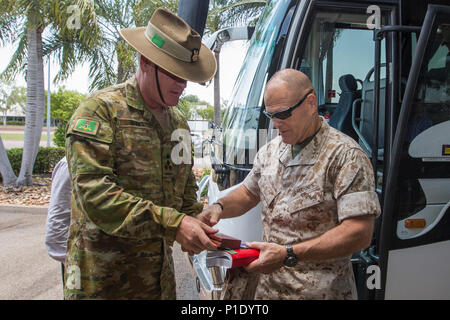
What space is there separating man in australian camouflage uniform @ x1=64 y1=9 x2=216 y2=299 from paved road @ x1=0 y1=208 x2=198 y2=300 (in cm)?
114

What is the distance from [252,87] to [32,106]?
769 centimetres

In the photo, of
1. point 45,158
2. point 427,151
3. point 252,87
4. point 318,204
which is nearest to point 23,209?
point 45,158

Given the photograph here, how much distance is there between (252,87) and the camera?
2631 mm

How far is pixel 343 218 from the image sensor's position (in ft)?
4.57

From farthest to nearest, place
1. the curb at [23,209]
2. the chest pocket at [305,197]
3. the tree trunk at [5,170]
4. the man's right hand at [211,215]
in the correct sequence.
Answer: the tree trunk at [5,170] → the curb at [23,209] → the man's right hand at [211,215] → the chest pocket at [305,197]

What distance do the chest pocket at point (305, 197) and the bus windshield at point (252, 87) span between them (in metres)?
0.88

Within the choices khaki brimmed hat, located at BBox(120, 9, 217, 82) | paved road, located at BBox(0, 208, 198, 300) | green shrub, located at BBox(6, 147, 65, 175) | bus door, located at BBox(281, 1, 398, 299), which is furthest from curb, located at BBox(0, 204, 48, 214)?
khaki brimmed hat, located at BBox(120, 9, 217, 82)

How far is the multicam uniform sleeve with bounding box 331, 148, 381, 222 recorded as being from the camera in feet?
4.51

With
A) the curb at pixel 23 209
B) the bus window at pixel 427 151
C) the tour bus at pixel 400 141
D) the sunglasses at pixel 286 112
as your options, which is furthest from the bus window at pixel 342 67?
the curb at pixel 23 209

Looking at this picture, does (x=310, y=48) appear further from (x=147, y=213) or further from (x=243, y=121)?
(x=147, y=213)

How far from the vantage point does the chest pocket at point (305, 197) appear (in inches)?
58.4

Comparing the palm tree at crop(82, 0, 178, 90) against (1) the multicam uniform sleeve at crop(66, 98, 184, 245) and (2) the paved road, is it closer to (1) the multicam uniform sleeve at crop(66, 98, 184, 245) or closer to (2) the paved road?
(2) the paved road

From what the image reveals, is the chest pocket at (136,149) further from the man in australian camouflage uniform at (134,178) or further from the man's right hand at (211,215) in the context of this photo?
the man's right hand at (211,215)

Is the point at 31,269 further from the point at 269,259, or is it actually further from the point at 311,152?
the point at 311,152
